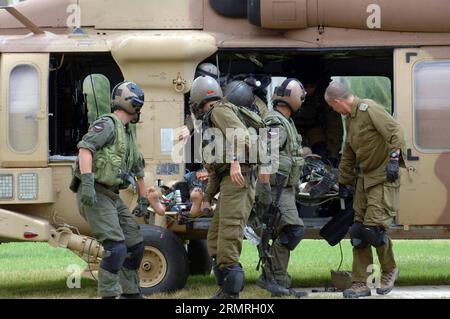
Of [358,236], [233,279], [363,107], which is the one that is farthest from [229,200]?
[363,107]

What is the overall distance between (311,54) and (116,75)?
2150 millimetres

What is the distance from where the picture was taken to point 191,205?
10938mm

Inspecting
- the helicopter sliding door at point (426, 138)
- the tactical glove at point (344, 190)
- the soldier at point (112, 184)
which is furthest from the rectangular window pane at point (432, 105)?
the soldier at point (112, 184)

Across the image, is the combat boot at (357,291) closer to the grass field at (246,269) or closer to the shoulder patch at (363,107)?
the grass field at (246,269)

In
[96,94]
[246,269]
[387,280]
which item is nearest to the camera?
[387,280]

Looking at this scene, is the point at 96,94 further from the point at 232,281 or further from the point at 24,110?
the point at 232,281

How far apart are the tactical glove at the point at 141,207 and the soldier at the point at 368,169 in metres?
1.84

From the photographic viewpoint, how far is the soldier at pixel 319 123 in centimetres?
1252

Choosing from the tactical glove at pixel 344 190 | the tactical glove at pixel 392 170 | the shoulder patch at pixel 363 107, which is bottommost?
the tactical glove at pixel 344 190

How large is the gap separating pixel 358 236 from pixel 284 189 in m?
0.77

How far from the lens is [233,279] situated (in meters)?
9.47

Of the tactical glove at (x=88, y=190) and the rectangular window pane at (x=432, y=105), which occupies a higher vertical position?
the rectangular window pane at (x=432, y=105)

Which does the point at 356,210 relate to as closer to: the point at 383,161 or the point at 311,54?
the point at 383,161

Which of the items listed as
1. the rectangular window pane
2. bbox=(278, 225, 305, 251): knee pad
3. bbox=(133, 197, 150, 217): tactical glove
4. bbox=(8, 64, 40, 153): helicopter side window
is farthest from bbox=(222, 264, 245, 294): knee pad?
bbox=(8, 64, 40, 153): helicopter side window
